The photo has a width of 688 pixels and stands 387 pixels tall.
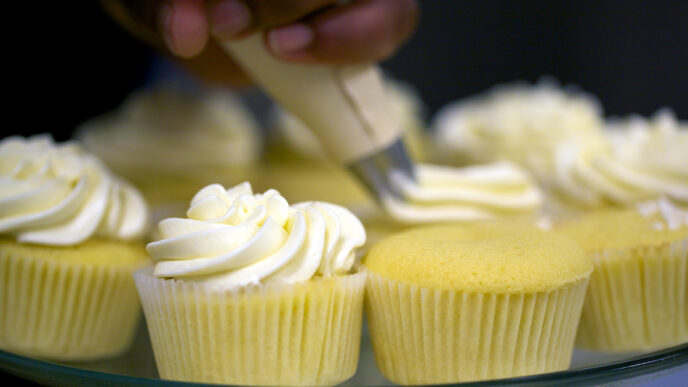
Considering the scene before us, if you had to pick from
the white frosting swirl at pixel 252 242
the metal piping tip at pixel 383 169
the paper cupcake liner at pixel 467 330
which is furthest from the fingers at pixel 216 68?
the paper cupcake liner at pixel 467 330

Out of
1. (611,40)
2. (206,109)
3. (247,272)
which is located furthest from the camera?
(611,40)

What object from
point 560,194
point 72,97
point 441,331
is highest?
point 441,331

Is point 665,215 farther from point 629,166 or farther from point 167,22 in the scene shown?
point 167,22

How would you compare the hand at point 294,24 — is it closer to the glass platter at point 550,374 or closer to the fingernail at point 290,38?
Answer: the fingernail at point 290,38

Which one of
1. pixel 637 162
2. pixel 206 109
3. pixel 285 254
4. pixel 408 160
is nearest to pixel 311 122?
pixel 408 160

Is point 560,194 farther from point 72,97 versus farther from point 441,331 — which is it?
point 72,97

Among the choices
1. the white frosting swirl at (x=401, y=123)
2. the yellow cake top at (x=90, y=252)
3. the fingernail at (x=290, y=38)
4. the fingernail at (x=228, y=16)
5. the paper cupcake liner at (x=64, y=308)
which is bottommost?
the white frosting swirl at (x=401, y=123)
